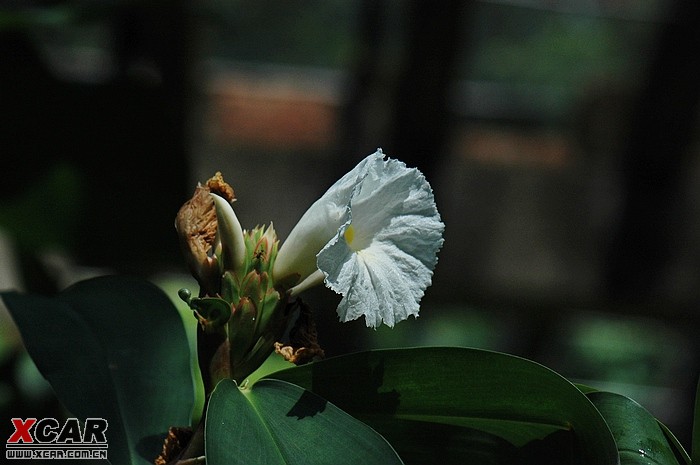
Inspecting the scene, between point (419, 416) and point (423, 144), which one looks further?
point (423, 144)

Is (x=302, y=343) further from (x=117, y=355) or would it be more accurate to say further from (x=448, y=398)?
(x=117, y=355)

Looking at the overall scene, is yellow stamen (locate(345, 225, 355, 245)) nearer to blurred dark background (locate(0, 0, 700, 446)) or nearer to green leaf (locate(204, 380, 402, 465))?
green leaf (locate(204, 380, 402, 465))

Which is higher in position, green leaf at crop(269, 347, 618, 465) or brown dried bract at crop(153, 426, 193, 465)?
green leaf at crop(269, 347, 618, 465)

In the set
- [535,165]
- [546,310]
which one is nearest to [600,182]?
[535,165]

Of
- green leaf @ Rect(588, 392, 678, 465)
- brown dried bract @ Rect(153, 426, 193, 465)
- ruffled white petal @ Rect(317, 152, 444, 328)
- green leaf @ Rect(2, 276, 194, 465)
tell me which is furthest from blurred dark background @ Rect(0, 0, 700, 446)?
green leaf @ Rect(588, 392, 678, 465)

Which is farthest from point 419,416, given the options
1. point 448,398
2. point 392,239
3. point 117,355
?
point 117,355
